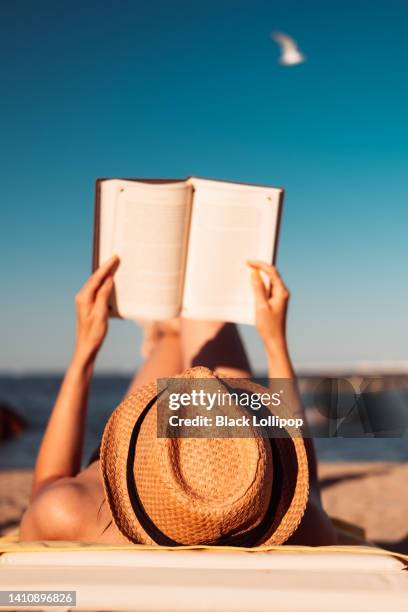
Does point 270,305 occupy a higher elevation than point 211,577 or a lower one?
higher

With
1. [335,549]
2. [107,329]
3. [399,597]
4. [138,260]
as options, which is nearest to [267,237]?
[138,260]

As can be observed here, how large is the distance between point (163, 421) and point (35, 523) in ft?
1.99

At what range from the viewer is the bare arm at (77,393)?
225cm

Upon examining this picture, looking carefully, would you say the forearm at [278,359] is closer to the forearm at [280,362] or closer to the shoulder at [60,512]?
the forearm at [280,362]

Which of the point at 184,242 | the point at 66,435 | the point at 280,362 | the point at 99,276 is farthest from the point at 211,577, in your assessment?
the point at 184,242

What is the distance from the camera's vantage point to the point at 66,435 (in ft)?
7.43

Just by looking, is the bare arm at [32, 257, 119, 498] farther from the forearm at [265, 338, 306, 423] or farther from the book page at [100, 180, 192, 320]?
the forearm at [265, 338, 306, 423]

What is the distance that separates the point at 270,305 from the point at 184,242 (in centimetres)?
46

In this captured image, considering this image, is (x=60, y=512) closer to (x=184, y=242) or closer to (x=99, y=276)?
(x=99, y=276)

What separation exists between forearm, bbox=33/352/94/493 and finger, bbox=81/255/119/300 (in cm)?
33

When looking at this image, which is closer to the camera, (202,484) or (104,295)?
(202,484)

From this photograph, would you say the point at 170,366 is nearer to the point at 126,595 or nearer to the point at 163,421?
the point at 163,421

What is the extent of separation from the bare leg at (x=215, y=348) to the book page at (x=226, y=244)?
19 centimetres

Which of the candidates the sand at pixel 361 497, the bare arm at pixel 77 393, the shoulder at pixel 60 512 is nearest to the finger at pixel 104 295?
the bare arm at pixel 77 393
